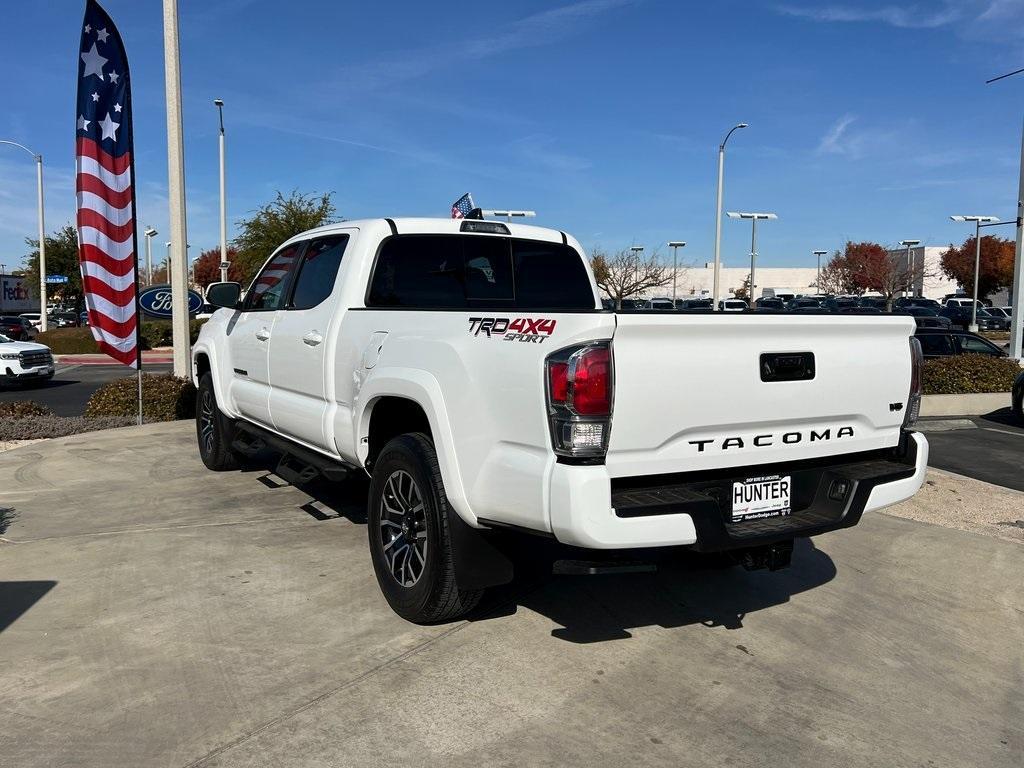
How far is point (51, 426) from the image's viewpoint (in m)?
10.6

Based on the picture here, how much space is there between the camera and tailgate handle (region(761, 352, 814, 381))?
3.48 meters

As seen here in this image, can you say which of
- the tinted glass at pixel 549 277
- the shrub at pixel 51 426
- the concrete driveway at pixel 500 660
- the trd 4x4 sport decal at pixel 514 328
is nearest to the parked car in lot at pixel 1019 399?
the concrete driveway at pixel 500 660

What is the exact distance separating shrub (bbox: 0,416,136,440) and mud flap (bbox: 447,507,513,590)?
8275 millimetres

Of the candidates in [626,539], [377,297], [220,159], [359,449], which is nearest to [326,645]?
[359,449]

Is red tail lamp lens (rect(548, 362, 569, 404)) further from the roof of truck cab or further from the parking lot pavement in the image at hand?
the parking lot pavement

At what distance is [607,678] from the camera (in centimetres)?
363

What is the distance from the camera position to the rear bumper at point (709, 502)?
310 centimetres

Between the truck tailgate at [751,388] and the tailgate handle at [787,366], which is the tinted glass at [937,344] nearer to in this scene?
the truck tailgate at [751,388]

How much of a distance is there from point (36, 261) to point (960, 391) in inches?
2233

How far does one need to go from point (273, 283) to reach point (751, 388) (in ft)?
13.6

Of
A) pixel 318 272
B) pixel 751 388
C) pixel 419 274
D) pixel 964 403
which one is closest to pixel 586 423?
pixel 751 388

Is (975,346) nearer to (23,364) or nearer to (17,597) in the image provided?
(17,597)

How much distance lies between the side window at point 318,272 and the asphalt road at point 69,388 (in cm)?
1018

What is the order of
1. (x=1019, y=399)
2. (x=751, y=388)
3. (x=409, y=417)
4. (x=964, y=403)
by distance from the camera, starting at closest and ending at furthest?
(x=751, y=388)
(x=409, y=417)
(x=1019, y=399)
(x=964, y=403)
